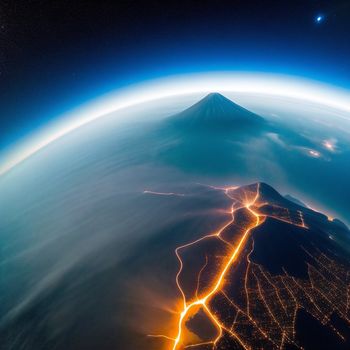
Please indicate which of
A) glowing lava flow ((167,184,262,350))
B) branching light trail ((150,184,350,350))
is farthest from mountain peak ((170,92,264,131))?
branching light trail ((150,184,350,350))

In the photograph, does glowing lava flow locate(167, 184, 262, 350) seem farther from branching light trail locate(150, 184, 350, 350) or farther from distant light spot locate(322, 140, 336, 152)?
distant light spot locate(322, 140, 336, 152)

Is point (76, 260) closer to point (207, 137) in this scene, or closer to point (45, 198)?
point (45, 198)

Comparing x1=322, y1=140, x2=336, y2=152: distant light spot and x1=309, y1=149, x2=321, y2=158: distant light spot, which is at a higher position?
x1=322, y1=140, x2=336, y2=152: distant light spot

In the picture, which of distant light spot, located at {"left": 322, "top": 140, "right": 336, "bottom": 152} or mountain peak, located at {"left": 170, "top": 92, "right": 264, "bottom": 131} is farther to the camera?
mountain peak, located at {"left": 170, "top": 92, "right": 264, "bottom": 131}

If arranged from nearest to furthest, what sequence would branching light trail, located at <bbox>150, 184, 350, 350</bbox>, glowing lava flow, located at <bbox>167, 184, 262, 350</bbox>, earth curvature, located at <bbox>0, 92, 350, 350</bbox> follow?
branching light trail, located at <bbox>150, 184, 350, 350</bbox>
glowing lava flow, located at <bbox>167, 184, 262, 350</bbox>
earth curvature, located at <bbox>0, 92, 350, 350</bbox>

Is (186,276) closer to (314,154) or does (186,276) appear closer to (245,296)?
(245,296)

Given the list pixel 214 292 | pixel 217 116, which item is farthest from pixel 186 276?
pixel 217 116
